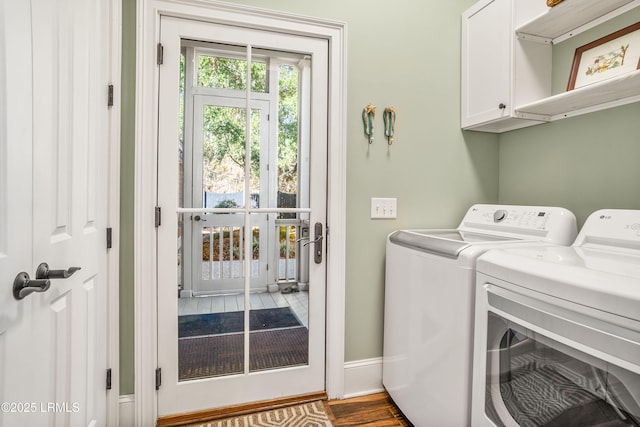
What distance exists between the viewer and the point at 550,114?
69.7 inches

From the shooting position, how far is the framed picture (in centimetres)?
139

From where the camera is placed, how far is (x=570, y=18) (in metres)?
1.58

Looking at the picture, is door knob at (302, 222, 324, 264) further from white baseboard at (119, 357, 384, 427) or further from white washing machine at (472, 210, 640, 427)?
white washing machine at (472, 210, 640, 427)

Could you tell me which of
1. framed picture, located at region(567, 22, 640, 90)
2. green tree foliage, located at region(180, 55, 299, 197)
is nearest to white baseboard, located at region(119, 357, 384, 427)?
green tree foliage, located at region(180, 55, 299, 197)

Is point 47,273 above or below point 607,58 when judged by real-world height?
below

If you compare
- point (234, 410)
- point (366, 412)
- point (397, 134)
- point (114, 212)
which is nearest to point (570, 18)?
point (397, 134)

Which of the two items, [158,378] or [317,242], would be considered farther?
[317,242]

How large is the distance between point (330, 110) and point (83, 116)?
3.80ft

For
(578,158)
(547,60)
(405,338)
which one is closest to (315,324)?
(405,338)

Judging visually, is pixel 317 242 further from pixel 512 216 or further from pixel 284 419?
pixel 512 216

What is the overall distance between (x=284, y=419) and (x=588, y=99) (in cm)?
213

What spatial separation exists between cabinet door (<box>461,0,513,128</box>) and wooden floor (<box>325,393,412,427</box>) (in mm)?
1697

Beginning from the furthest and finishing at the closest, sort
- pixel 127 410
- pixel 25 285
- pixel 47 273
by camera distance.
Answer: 1. pixel 127 410
2. pixel 47 273
3. pixel 25 285

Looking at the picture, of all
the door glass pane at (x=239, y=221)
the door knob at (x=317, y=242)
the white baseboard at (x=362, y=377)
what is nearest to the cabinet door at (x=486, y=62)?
the door glass pane at (x=239, y=221)
